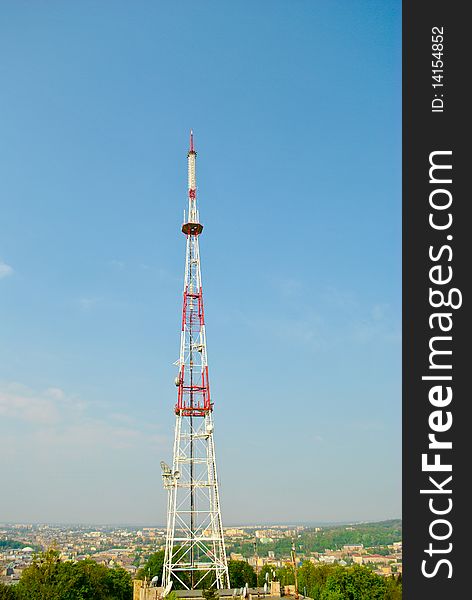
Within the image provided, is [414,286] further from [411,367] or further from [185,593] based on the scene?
[185,593]

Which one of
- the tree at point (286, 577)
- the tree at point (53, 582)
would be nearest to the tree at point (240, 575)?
the tree at point (286, 577)

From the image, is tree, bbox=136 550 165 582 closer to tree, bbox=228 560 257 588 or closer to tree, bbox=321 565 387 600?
tree, bbox=228 560 257 588

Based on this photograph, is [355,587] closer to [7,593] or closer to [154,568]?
[154,568]

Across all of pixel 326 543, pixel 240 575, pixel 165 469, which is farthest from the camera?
pixel 326 543

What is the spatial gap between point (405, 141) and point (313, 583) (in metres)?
39.8

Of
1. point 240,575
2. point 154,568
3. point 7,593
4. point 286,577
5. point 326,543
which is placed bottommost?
point 326,543

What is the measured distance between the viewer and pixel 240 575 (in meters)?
45.5

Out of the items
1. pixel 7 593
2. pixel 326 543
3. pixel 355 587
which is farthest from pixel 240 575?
pixel 326 543

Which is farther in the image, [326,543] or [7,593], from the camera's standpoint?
[326,543]

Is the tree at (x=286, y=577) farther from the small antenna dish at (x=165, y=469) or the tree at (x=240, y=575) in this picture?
the small antenna dish at (x=165, y=469)

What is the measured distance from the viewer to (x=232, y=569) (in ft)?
148

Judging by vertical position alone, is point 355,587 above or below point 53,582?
below

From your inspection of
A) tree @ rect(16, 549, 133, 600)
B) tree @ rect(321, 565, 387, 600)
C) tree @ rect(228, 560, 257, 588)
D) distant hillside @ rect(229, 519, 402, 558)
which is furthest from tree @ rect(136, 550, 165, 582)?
distant hillside @ rect(229, 519, 402, 558)

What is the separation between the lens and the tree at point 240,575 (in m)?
44.4
